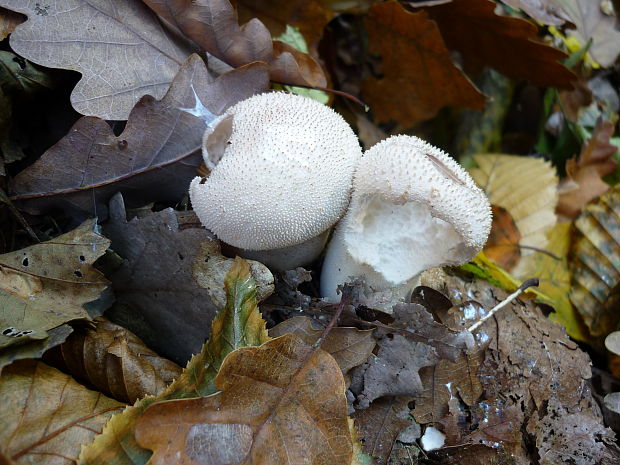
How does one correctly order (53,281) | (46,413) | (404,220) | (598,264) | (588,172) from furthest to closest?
(588,172), (598,264), (404,220), (53,281), (46,413)

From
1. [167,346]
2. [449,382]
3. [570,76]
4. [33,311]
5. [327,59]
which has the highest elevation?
[570,76]

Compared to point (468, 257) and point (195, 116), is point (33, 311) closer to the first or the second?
point (195, 116)

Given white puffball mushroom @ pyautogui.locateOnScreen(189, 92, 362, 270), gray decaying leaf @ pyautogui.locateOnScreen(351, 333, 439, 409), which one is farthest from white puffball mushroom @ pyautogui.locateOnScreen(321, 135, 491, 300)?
gray decaying leaf @ pyautogui.locateOnScreen(351, 333, 439, 409)

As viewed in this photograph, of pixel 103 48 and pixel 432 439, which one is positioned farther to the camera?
pixel 103 48

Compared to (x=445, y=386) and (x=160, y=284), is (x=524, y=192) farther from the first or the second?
(x=160, y=284)

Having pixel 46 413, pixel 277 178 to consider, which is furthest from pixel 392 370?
pixel 46 413

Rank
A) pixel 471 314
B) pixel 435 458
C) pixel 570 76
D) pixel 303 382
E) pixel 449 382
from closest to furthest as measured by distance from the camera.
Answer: pixel 303 382, pixel 435 458, pixel 449 382, pixel 471 314, pixel 570 76

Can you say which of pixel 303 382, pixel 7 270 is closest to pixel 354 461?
pixel 303 382

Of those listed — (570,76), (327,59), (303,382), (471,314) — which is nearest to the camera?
(303,382)
